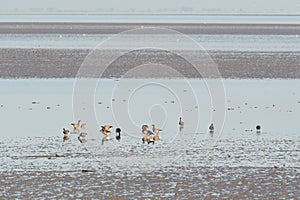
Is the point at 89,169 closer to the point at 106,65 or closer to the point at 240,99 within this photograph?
the point at 240,99

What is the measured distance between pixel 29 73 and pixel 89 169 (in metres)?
18.3

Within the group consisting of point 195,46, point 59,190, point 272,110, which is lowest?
point 59,190

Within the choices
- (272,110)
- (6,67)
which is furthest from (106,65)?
(272,110)

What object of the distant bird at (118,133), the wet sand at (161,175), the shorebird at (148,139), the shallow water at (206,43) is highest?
the shallow water at (206,43)

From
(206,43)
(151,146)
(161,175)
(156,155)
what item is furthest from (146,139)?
(206,43)

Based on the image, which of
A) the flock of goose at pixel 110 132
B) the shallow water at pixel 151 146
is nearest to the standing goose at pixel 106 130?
the flock of goose at pixel 110 132

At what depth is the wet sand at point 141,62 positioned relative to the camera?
31734 mm

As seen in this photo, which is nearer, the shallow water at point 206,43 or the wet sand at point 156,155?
the wet sand at point 156,155

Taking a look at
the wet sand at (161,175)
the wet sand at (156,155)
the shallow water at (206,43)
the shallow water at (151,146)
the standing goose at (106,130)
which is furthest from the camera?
the shallow water at (206,43)

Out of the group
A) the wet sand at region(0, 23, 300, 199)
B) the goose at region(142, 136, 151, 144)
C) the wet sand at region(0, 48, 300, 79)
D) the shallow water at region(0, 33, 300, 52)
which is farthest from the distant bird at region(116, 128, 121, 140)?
the shallow water at region(0, 33, 300, 52)

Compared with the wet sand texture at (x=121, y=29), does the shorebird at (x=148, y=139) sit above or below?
below

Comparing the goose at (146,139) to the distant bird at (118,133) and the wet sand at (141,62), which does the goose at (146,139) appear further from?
the wet sand at (141,62)

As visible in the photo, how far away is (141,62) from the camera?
3666 cm

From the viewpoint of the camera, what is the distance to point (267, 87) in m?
27.3
